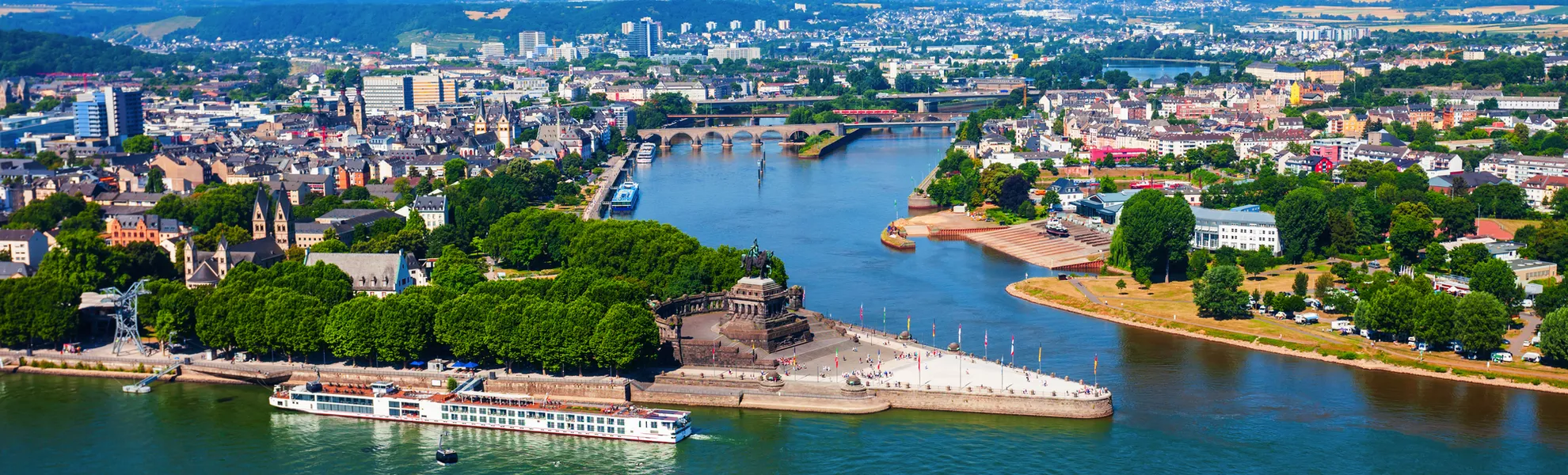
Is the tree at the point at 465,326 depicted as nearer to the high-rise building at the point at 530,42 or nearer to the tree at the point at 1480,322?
the tree at the point at 1480,322

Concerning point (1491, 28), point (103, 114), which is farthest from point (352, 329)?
point (1491, 28)

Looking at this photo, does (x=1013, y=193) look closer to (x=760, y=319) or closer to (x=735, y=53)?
(x=760, y=319)

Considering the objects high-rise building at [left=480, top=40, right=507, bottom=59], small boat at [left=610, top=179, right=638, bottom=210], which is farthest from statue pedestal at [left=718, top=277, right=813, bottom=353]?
high-rise building at [left=480, top=40, right=507, bottom=59]

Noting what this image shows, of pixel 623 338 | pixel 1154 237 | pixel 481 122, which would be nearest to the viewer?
pixel 623 338

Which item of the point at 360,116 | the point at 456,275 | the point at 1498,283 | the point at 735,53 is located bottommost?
the point at 1498,283

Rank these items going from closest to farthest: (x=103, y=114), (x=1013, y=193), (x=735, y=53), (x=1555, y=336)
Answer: (x=1555, y=336) < (x=1013, y=193) < (x=103, y=114) < (x=735, y=53)

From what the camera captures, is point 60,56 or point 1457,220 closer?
point 1457,220

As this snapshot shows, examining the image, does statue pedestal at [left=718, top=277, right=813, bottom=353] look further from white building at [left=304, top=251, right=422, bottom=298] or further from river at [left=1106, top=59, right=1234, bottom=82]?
river at [left=1106, top=59, right=1234, bottom=82]
